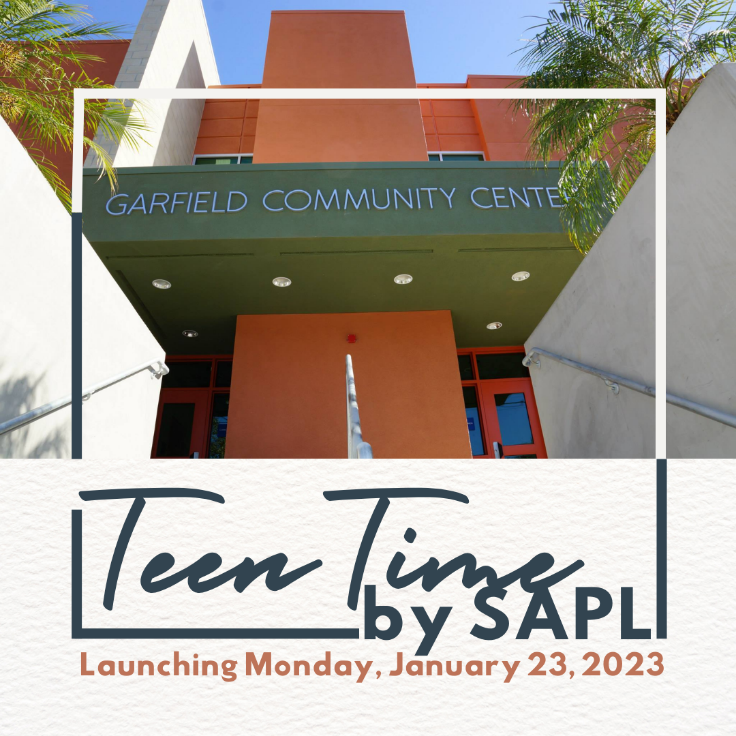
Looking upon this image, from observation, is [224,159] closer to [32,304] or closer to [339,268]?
[339,268]

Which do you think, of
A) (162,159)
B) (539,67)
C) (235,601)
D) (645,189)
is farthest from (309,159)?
(235,601)

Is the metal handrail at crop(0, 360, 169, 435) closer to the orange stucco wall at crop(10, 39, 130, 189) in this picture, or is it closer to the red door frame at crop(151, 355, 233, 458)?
the red door frame at crop(151, 355, 233, 458)

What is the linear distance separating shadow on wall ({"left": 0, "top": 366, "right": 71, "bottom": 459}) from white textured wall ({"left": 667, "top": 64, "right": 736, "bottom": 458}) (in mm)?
3663

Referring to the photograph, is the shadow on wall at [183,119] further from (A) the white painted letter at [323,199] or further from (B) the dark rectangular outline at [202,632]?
(B) the dark rectangular outline at [202,632]

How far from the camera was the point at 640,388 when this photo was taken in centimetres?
368

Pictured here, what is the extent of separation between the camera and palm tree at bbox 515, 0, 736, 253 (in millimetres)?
5434

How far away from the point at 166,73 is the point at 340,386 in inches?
276

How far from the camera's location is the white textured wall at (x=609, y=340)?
12.4 ft

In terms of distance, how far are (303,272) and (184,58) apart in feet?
24.0

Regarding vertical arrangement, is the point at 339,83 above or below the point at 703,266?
above

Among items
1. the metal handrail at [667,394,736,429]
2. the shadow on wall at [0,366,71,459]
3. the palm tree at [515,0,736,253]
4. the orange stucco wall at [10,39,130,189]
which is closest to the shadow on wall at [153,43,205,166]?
the orange stucco wall at [10,39,130,189]

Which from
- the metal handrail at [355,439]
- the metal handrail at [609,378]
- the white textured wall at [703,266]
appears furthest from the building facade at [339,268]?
the metal handrail at [355,439]

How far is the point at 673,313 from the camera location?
343 cm

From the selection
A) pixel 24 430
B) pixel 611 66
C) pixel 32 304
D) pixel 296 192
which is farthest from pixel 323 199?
pixel 24 430
